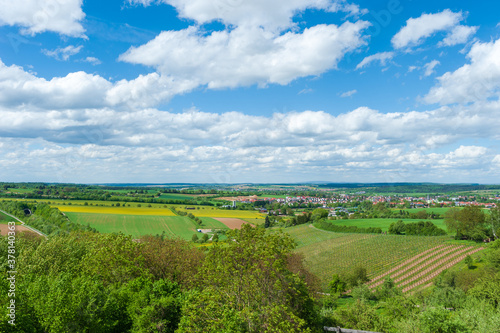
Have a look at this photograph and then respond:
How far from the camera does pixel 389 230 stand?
108 meters

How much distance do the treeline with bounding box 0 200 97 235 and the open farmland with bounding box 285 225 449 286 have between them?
5622 centimetres

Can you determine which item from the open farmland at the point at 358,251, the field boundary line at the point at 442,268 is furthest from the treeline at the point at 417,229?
the field boundary line at the point at 442,268

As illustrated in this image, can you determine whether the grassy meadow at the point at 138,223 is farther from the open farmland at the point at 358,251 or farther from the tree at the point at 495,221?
the tree at the point at 495,221

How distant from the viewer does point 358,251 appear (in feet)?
280

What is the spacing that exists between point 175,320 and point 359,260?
6724cm

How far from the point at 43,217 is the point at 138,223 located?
1142 inches

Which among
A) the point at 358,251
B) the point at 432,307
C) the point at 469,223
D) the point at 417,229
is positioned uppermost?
the point at 432,307

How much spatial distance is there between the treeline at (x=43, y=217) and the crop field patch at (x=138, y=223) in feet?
16.5

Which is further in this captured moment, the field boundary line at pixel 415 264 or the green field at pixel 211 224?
the green field at pixel 211 224

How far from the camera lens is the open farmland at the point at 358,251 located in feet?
234

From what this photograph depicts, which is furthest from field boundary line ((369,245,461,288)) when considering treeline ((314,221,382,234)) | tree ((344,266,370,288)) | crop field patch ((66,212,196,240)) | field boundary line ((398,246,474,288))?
crop field patch ((66,212,196,240))

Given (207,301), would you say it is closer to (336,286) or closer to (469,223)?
(336,286)

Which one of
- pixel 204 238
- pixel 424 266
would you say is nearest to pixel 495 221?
pixel 424 266

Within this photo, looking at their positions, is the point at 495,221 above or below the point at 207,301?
below
